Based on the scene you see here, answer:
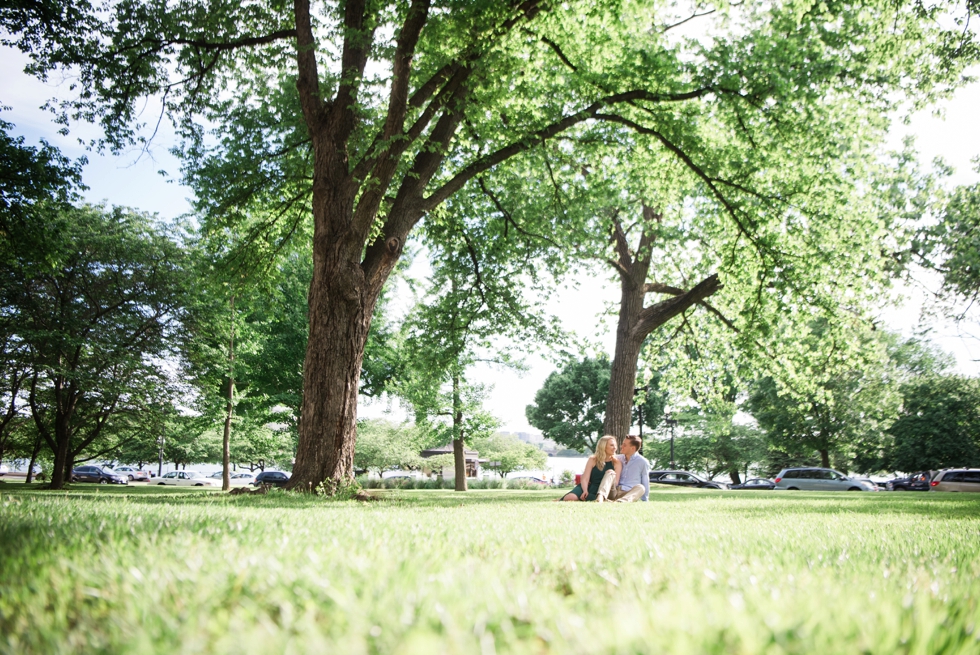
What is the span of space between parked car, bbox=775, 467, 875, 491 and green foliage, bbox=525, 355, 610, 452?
24.2 metres

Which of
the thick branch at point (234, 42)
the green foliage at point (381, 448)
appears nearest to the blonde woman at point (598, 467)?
the thick branch at point (234, 42)

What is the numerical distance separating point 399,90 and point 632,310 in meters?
12.3

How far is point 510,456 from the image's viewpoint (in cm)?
7081

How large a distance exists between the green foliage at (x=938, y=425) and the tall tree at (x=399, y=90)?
38833mm

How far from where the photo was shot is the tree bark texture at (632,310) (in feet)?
64.3

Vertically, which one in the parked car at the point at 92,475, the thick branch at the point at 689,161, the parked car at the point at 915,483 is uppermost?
the thick branch at the point at 689,161

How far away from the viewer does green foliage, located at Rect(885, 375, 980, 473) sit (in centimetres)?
4522

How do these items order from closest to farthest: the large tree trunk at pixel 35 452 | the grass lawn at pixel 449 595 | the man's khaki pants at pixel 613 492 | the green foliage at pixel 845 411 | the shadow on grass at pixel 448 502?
the grass lawn at pixel 449 595 → the shadow on grass at pixel 448 502 → the man's khaki pants at pixel 613 492 → the large tree trunk at pixel 35 452 → the green foliage at pixel 845 411

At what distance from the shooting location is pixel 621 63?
13.7 meters

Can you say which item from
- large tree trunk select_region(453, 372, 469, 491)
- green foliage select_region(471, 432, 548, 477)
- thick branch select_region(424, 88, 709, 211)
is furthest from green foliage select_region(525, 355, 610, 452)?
thick branch select_region(424, 88, 709, 211)

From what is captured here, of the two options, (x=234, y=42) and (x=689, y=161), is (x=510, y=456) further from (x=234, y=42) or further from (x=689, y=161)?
(x=234, y=42)

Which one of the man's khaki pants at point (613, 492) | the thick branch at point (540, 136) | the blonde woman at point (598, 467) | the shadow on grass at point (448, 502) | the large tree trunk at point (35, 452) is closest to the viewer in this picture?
the shadow on grass at point (448, 502)

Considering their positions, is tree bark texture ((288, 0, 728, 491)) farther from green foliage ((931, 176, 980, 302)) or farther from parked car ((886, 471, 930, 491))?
parked car ((886, 471, 930, 491))

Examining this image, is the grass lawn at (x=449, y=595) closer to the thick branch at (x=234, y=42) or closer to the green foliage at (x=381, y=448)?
the thick branch at (x=234, y=42)
